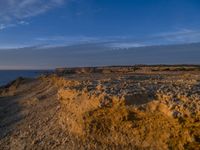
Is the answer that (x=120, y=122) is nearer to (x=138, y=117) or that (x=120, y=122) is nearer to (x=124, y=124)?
(x=124, y=124)

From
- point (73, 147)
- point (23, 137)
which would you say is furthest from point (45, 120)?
point (73, 147)

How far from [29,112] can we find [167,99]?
1185 cm

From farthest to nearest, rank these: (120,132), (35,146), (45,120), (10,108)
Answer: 1. (10,108)
2. (45,120)
3. (35,146)
4. (120,132)

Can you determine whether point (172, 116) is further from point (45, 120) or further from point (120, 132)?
point (45, 120)

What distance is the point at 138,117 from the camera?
12414 millimetres

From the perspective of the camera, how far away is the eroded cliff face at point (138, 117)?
35.6ft

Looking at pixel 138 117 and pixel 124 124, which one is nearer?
pixel 138 117

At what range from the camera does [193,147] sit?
1074 cm

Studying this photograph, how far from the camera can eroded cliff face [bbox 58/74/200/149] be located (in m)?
10.9

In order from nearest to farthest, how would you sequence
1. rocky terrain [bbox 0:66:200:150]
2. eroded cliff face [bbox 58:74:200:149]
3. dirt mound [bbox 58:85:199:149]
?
eroded cliff face [bbox 58:74:200:149], rocky terrain [bbox 0:66:200:150], dirt mound [bbox 58:85:199:149]

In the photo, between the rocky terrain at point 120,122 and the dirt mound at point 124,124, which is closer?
the rocky terrain at point 120,122

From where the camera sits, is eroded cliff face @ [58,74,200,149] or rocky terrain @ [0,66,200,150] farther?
rocky terrain @ [0,66,200,150]

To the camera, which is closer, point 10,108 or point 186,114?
point 186,114

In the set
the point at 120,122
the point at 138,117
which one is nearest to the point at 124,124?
the point at 120,122
